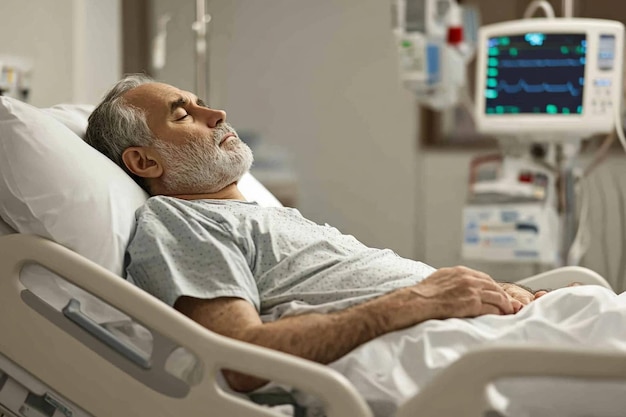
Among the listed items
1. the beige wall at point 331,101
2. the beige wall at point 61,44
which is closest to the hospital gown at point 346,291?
the beige wall at point 61,44

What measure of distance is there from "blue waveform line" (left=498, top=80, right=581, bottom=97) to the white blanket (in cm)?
228

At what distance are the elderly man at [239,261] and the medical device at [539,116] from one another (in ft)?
6.48

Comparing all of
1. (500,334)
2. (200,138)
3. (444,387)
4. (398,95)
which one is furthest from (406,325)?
(398,95)

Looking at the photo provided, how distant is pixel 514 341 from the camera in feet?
4.86

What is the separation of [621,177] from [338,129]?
5.13 feet

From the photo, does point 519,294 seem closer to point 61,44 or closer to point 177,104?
point 177,104

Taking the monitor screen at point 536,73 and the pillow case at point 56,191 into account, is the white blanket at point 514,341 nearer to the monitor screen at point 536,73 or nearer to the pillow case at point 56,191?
the pillow case at point 56,191

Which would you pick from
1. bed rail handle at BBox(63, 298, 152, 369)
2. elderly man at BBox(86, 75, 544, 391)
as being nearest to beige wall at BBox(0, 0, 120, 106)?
elderly man at BBox(86, 75, 544, 391)

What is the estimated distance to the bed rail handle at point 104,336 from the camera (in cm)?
150

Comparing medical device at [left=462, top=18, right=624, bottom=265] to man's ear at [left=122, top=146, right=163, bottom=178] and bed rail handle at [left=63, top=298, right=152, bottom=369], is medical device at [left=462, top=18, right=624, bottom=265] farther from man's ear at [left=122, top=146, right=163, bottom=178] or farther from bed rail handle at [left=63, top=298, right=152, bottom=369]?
bed rail handle at [left=63, top=298, right=152, bottom=369]

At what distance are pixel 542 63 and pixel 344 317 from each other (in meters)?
2.52

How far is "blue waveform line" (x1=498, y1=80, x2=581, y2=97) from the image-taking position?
146 inches

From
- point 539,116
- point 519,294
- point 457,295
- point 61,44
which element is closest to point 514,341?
point 457,295

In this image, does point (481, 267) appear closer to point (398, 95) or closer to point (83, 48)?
point (398, 95)
